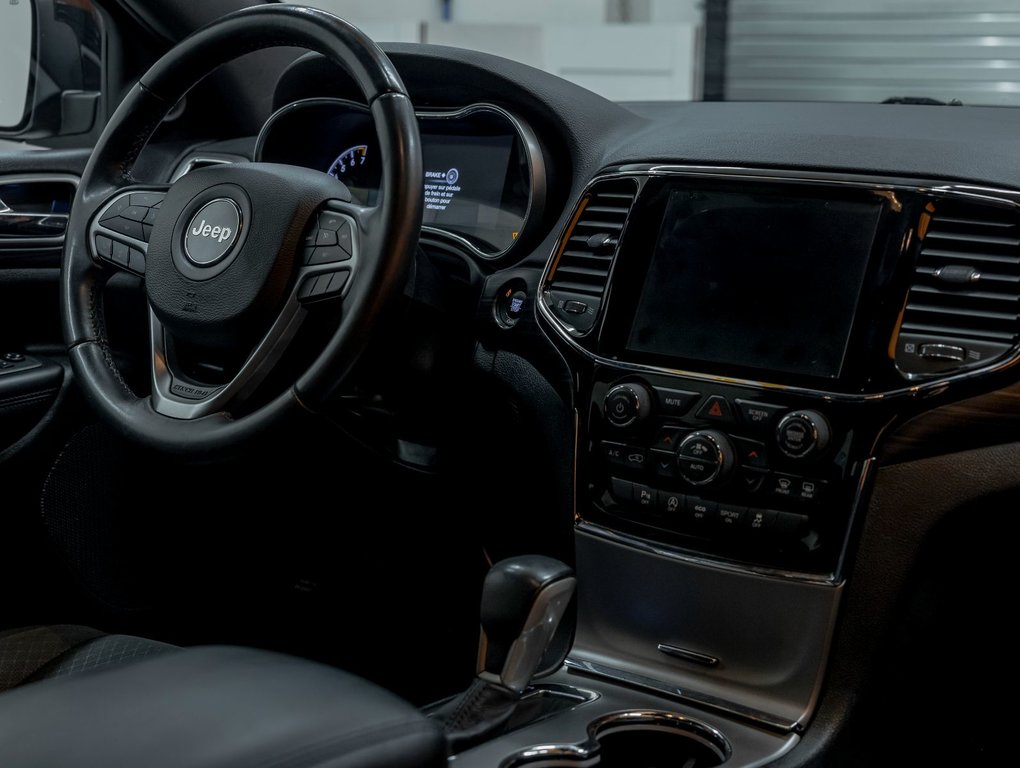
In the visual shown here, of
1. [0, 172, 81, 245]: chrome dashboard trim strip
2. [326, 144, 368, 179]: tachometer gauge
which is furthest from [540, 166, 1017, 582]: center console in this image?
[0, 172, 81, 245]: chrome dashboard trim strip

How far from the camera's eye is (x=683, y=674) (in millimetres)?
1281

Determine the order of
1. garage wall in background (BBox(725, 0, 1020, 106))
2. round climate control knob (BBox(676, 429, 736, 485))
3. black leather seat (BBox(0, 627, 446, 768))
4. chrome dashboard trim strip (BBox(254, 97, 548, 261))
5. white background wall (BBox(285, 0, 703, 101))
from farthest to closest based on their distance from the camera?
white background wall (BBox(285, 0, 703, 101)) < garage wall in background (BBox(725, 0, 1020, 106)) < chrome dashboard trim strip (BBox(254, 97, 548, 261)) < round climate control knob (BBox(676, 429, 736, 485)) < black leather seat (BBox(0, 627, 446, 768))

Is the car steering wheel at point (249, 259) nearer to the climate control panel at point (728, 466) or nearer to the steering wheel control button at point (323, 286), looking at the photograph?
the steering wheel control button at point (323, 286)

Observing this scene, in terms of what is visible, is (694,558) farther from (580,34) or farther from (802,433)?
(580,34)

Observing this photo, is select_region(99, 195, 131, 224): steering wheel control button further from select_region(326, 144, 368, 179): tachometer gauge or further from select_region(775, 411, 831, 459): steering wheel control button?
select_region(775, 411, 831, 459): steering wheel control button

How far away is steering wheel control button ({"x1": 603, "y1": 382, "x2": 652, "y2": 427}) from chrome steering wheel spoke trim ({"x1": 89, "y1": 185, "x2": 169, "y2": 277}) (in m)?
0.53

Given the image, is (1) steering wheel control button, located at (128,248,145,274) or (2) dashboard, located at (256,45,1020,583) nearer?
(2) dashboard, located at (256,45,1020,583)

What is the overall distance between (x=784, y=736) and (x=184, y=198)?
86 cm

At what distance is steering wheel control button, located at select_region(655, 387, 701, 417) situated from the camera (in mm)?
1191

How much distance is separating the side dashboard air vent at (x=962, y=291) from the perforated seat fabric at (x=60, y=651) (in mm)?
→ 813

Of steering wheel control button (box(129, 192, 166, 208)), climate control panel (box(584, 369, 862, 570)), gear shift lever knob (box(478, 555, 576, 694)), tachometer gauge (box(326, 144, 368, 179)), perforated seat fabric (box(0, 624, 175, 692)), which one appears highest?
tachometer gauge (box(326, 144, 368, 179))

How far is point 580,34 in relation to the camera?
5.32m

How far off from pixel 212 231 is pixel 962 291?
74cm

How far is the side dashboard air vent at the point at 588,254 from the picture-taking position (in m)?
1.28
